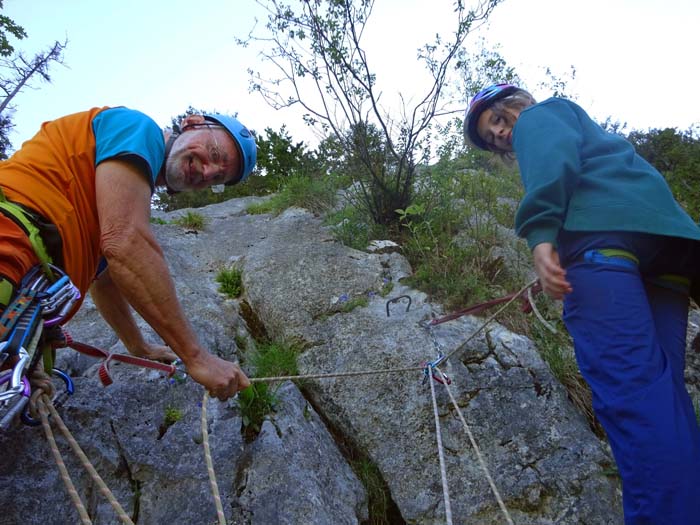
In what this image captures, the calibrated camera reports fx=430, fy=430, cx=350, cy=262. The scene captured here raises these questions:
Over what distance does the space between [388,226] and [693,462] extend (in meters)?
3.91

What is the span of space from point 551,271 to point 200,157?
1765mm

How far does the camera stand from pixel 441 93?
4926 mm

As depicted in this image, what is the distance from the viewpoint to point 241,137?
2.38m

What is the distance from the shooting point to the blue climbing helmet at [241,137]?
2.34m

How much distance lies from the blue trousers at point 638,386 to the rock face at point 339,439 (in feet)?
→ 3.85

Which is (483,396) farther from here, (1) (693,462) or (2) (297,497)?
(1) (693,462)

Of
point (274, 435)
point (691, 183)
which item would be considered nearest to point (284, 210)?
point (274, 435)

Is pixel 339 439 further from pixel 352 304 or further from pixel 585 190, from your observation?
pixel 585 190

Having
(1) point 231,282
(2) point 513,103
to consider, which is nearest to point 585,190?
(2) point 513,103

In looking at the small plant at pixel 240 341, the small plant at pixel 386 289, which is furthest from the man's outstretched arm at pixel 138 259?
the small plant at pixel 386 289

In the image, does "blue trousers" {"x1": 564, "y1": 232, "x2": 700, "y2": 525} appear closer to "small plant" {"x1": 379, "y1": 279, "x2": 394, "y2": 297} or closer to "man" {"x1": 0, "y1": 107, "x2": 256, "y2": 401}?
"man" {"x1": 0, "y1": 107, "x2": 256, "y2": 401}

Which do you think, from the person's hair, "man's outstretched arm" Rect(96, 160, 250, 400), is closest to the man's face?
"man's outstretched arm" Rect(96, 160, 250, 400)

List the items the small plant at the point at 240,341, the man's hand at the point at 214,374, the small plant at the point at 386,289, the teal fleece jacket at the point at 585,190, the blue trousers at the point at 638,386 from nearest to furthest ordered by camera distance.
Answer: the blue trousers at the point at 638,386
the teal fleece jacket at the point at 585,190
the man's hand at the point at 214,374
the small plant at the point at 240,341
the small plant at the point at 386,289

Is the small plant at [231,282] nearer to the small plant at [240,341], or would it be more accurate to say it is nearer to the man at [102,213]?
the small plant at [240,341]
